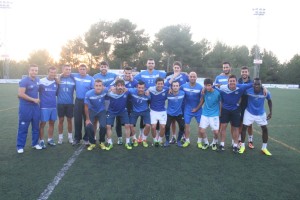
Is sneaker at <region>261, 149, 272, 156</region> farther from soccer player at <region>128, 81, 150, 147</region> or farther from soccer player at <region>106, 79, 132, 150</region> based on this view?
soccer player at <region>106, 79, 132, 150</region>

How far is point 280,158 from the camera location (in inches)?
218

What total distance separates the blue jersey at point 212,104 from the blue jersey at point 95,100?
7.56 feet

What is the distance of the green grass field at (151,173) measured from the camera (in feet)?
12.4

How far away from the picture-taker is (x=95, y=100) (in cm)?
592

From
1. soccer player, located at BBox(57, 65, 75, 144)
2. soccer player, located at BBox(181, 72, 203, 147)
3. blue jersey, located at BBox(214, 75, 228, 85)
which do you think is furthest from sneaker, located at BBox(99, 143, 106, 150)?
blue jersey, located at BBox(214, 75, 228, 85)

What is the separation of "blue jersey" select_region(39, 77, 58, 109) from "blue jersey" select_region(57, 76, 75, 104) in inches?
6.3

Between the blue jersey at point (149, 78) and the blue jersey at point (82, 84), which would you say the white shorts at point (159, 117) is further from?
the blue jersey at point (82, 84)

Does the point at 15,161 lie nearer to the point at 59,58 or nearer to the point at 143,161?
the point at 143,161

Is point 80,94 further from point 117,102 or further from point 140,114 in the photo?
point 140,114

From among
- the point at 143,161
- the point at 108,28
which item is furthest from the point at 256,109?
the point at 108,28

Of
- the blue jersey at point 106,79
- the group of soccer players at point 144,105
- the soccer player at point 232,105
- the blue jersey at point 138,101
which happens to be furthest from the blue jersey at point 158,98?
the soccer player at point 232,105

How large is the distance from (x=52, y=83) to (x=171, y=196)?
377cm

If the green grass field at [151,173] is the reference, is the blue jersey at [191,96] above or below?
above

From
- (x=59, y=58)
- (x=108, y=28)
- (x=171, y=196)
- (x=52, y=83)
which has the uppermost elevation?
(x=108, y=28)
